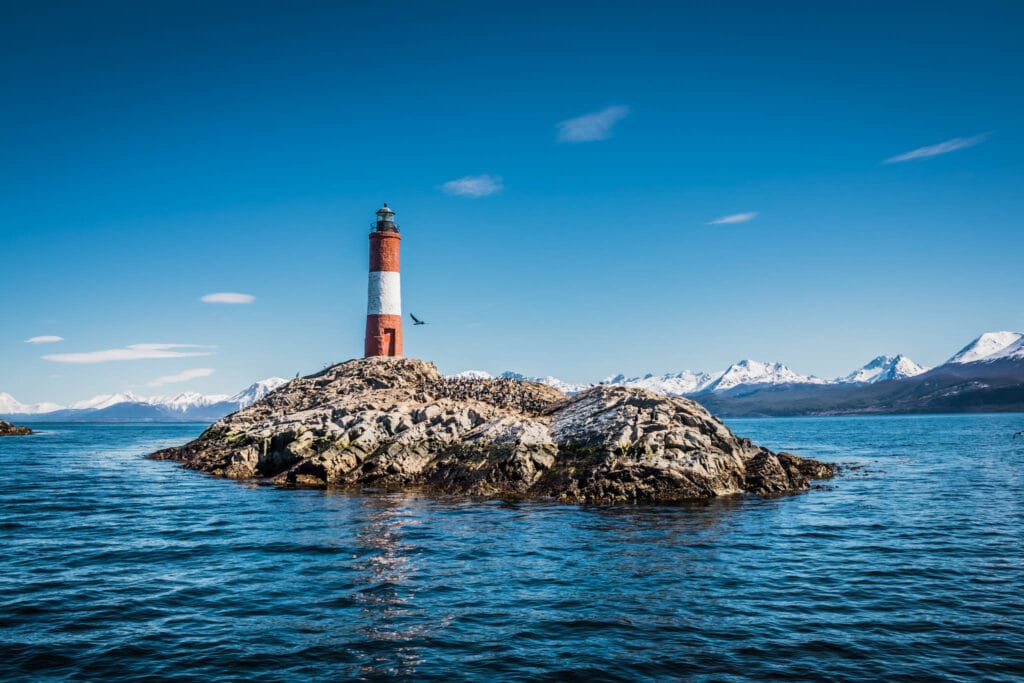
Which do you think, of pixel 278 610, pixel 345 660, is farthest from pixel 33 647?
pixel 345 660

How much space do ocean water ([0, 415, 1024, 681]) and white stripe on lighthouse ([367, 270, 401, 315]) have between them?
37428mm

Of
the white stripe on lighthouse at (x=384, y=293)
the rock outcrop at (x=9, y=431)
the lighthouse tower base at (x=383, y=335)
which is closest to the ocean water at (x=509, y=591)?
the lighthouse tower base at (x=383, y=335)

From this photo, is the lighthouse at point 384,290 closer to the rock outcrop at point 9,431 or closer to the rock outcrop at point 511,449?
the rock outcrop at point 511,449

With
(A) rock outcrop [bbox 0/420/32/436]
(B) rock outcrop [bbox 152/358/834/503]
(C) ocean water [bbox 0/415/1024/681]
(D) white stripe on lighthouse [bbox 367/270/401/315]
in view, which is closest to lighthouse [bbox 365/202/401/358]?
(D) white stripe on lighthouse [bbox 367/270/401/315]

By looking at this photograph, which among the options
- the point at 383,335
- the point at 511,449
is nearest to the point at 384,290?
the point at 383,335

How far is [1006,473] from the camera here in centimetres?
4984

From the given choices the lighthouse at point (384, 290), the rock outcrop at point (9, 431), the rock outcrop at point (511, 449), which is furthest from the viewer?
the rock outcrop at point (9, 431)

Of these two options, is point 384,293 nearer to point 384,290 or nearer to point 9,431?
point 384,290

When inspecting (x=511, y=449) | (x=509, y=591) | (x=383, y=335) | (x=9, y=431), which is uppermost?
(x=383, y=335)

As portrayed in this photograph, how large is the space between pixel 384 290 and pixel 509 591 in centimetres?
5380

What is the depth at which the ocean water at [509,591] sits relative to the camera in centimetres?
1449

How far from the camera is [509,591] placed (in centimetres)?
1956

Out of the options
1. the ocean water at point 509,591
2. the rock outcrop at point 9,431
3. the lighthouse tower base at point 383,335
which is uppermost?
the lighthouse tower base at point 383,335

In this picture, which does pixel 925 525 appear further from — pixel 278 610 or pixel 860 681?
pixel 278 610
